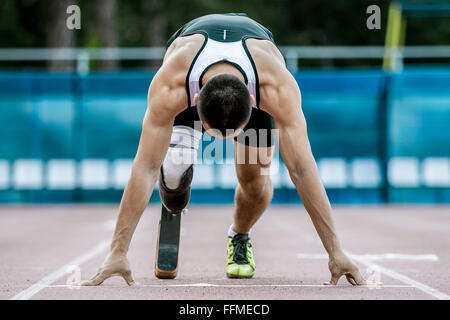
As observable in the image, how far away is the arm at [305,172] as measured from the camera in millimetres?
5289

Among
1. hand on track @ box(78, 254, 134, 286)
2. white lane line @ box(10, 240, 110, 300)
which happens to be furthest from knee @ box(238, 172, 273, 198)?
white lane line @ box(10, 240, 110, 300)

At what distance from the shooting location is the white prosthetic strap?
596 cm

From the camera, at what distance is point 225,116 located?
4895 millimetres

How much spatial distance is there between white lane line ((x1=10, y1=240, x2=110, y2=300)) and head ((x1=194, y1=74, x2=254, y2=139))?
153 cm

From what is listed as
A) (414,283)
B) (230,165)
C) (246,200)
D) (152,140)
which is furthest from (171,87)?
(230,165)

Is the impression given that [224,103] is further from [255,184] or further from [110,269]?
[255,184]

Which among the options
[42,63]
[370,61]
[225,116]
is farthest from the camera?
[370,61]

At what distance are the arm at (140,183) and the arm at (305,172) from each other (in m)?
0.72

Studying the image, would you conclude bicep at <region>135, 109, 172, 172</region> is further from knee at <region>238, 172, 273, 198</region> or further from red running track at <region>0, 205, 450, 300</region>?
knee at <region>238, 172, 273, 198</region>

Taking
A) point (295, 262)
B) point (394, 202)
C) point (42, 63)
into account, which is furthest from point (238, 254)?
point (42, 63)

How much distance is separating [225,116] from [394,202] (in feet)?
41.7

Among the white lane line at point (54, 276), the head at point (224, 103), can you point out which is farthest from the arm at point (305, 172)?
the white lane line at point (54, 276)
